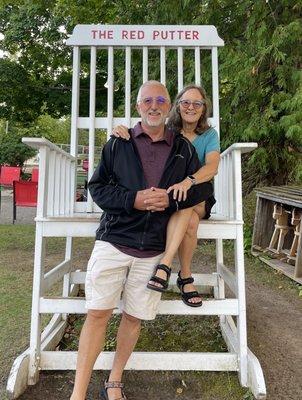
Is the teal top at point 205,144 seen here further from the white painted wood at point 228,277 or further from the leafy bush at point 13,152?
the leafy bush at point 13,152

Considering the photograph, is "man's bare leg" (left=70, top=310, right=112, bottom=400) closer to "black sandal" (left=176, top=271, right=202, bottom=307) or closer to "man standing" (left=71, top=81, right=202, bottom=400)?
"man standing" (left=71, top=81, right=202, bottom=400)

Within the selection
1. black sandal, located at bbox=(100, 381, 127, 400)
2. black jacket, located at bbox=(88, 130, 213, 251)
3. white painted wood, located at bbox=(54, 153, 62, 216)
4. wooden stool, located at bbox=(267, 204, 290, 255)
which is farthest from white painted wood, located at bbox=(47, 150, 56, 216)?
wooden stool, located at bbox=(267, 204, 290, 255)

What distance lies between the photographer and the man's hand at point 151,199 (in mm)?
1831

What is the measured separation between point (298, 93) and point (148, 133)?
2841 mm

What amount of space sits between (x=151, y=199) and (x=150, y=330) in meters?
1.26

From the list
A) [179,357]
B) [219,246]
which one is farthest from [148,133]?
[219,246]

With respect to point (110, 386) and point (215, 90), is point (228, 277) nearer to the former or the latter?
point (110, 386)

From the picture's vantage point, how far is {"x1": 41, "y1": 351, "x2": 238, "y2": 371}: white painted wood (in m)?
2.04

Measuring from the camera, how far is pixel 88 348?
5.94 feet

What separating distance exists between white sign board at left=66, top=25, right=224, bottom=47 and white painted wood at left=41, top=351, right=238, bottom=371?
2.16 meters

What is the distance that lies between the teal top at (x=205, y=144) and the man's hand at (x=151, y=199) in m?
0.52

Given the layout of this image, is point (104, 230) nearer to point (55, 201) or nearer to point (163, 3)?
point (55, 201)

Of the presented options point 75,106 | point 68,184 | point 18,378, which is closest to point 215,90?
point 75,106

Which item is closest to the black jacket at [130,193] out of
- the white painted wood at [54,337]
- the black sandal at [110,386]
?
the black sandal at [110,386]
